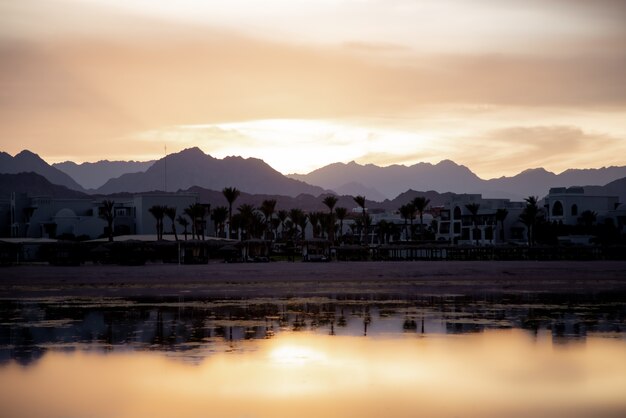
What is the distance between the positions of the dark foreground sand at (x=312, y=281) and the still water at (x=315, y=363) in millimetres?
12619

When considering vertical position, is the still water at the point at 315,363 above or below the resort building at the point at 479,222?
below

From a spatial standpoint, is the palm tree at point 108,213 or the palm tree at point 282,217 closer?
the palm tree at point 108,213

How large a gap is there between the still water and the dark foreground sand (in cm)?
1262

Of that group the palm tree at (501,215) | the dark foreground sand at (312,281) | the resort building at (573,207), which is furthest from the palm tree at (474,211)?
the dark foreground sand at (312,281)

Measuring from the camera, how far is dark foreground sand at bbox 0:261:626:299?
4981 cm

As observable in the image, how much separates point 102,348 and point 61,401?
7.00 m

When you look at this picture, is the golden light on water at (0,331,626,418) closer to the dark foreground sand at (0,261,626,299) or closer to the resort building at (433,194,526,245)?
the dark foreground sand at (0,261,626,299)

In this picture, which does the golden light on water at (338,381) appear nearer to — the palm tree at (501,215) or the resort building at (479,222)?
the palm tree at (501,215)

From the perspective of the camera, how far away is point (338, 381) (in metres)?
21.0

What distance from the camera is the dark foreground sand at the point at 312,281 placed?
163 feet

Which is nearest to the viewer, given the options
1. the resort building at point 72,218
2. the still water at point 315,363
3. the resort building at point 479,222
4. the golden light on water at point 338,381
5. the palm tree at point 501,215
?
the golden light on water at point 338,381

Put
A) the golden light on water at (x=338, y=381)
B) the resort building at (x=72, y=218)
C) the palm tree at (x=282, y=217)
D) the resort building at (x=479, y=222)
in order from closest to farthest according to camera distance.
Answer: the golden light on water at (x=338, y=381), the resort building at (x=72, y=218), the resort building at (x=479, y=222), the palm tree at (x=282, y=217)

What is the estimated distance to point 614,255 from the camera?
90188 mm

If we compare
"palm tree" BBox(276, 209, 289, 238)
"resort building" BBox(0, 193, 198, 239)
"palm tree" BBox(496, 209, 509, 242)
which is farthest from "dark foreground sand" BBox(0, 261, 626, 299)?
"palm tree" BBox(276, 209, 289, 238)
